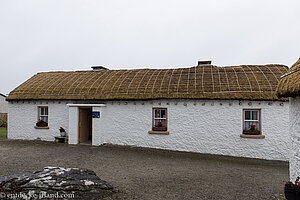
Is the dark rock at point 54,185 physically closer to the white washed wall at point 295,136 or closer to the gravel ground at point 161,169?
the gravel ground at point 161,169

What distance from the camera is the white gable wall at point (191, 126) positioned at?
376 inches

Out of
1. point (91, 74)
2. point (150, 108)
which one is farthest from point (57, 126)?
point (150, 108)

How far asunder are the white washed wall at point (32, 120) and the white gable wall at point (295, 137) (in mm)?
11079

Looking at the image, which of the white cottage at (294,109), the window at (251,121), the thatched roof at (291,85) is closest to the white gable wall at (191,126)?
the window at (251,121)

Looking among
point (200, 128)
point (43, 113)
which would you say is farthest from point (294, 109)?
point (43, 113)

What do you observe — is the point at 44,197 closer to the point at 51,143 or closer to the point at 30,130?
the point at 51,143

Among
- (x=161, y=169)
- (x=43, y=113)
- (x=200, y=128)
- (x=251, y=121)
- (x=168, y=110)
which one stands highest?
(x=168, y=110)

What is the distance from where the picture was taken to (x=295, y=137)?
17.6 feet

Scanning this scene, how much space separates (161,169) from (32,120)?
31.2ft

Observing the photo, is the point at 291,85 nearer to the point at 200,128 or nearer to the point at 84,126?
the point at 200,128

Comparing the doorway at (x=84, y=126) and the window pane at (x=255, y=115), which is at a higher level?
the window pane at (x=255, y=115)

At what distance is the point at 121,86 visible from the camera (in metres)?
12.0

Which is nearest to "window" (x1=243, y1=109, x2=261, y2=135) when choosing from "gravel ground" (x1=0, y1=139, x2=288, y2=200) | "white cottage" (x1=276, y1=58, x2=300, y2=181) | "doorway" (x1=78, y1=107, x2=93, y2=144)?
"gravel ground" (x1=0, y1=139, x2=288, y2=200)

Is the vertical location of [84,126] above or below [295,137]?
below
